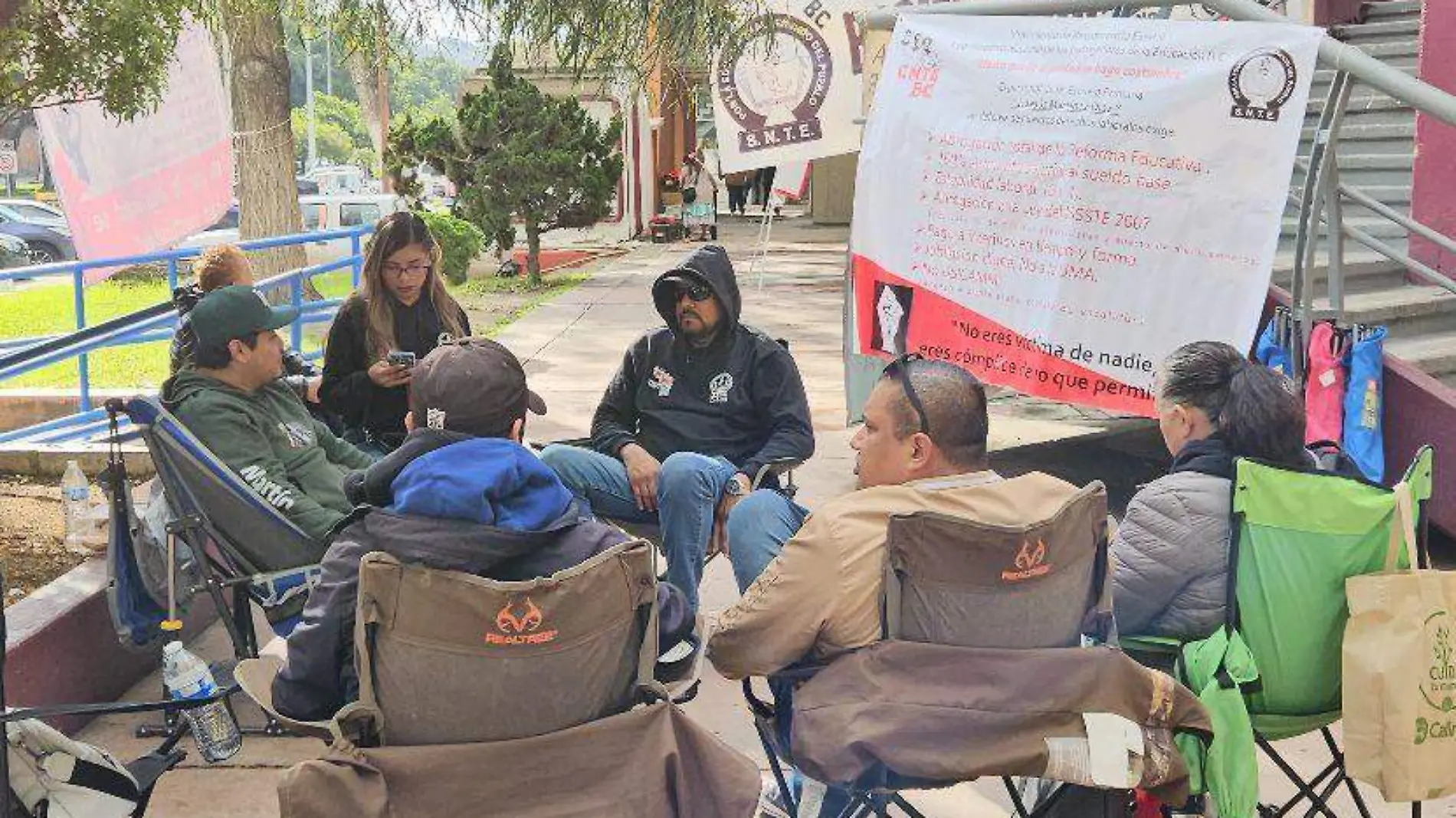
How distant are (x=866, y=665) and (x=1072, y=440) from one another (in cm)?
591

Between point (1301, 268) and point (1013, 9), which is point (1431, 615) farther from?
point (1013, 9)

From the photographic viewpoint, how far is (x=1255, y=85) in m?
5.39

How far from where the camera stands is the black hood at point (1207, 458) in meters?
3.30

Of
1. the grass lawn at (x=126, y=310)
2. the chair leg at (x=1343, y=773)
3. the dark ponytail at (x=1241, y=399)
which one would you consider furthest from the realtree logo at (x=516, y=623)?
the grass lawn at (x=126, y=310)

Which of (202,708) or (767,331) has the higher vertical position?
(202,708)

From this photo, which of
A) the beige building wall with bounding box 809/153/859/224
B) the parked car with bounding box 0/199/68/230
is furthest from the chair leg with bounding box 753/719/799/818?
the parked car with bounding box 0/199/68/230

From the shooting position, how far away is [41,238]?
27594 mm

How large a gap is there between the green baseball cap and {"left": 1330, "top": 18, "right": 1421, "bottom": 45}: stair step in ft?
25.5

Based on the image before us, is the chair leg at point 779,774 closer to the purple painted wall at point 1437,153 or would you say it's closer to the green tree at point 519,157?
the purple painted wall at point 1437,153

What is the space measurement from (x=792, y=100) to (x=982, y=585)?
37.1 feet

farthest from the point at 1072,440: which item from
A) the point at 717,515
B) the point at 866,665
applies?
the point at 866,665

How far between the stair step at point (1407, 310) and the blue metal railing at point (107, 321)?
4.23m

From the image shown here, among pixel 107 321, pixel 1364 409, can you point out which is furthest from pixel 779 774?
pixel 1364 409

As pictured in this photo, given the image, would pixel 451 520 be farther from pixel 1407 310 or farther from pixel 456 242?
pixel 456 242
